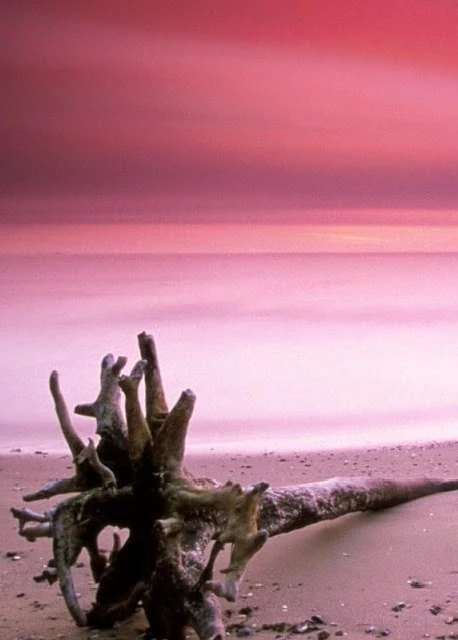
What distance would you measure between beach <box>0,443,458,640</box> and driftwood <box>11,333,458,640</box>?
271mm

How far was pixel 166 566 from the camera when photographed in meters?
4.93

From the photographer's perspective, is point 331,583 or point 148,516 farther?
point 331,583

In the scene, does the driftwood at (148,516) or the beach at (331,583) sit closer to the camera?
the driftwood at (148,516)

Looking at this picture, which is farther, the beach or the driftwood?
the beach

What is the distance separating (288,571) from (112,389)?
1.27 metres

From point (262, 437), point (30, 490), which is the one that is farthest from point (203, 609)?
point (262, 437)

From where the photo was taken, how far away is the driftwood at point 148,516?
478 centimetres

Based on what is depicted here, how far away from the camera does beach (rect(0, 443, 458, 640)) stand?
5207 millimetres

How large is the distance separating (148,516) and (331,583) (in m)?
1.06

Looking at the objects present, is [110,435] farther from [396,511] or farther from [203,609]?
[396,511]

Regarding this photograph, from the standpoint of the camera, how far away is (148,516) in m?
5.25

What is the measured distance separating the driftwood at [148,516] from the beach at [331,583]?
0.27 metres

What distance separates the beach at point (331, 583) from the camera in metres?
5.21

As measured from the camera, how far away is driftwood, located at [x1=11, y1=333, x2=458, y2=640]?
4781 mm
